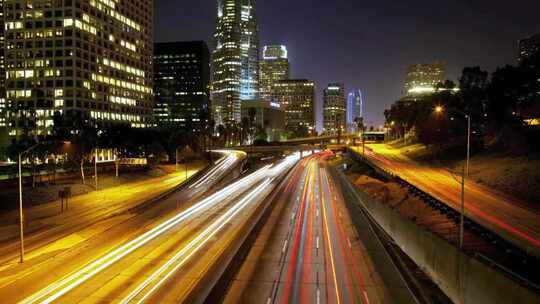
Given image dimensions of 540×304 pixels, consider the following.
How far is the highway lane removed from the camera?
2726 centimetres

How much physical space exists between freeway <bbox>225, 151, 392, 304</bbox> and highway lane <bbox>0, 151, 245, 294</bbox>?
13.7 meters

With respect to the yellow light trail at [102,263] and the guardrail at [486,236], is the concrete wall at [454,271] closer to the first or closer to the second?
the guardrail at [486,236]

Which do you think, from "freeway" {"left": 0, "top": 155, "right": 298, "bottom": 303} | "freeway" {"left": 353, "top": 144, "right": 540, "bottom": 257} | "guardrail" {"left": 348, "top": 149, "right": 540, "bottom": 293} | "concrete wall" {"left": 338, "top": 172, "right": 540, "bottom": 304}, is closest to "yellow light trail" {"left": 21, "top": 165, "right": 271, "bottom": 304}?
"freeway" {"left": 0, "top": 155, "right": 298, "bottom": 303}

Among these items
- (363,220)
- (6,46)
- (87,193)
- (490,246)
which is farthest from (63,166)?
(6,46)

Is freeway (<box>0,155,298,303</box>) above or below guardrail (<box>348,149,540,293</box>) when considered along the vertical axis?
below

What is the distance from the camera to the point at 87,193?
62.4 m

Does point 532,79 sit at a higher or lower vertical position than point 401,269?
higher

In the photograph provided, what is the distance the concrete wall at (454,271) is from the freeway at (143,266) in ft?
48.7

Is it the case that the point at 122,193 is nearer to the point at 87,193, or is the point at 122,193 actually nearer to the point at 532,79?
the point at 87,193

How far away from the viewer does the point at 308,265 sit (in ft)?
91.7

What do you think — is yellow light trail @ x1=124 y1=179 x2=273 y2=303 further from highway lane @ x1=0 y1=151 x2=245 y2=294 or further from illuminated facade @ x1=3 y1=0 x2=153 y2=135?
illuminated facade @ x1=3 y1=0 x2=153 y2=135

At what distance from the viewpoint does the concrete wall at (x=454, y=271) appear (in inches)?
624

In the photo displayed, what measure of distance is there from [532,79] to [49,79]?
140m

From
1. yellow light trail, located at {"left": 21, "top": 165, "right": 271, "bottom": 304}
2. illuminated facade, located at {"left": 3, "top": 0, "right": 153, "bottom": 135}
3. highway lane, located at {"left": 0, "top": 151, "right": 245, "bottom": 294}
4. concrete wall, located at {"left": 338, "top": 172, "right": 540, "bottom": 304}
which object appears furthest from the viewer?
illuminated facade, located at {"left": 3, "top": 0, "right": 153, "bottom": 135}
